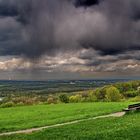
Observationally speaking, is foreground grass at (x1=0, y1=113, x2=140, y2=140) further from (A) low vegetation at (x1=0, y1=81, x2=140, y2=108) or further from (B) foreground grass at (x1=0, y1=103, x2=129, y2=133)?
(A) low vegetation at (x1=0, y1=81, x2=140, y2=108)

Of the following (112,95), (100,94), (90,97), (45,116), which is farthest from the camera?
(100,94)

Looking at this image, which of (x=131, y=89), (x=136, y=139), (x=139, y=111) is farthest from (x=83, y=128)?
(x=131, y=89)

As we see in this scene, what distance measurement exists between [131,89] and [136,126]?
456 ft

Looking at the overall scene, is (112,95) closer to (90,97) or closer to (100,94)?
(90,97)

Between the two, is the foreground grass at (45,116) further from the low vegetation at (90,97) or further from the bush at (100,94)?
the bush at (100,94)

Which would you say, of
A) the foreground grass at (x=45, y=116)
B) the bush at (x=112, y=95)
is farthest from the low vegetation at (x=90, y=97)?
the foreground grass at (x=45, y=116)

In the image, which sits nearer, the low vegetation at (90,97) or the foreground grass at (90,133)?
the foreground grass at (90,133)

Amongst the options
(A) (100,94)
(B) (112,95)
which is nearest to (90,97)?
(B) (112,95)

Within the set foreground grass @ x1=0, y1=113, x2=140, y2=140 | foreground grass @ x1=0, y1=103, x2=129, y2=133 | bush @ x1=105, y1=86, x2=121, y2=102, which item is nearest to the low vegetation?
bush @ x1=105, y1=86, x2=121, y2=102

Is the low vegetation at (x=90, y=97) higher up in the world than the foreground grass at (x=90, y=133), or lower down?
lower down

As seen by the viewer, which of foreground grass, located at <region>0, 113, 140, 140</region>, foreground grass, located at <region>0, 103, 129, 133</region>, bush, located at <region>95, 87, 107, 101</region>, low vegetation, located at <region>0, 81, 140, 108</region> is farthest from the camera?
bush, located at <region>95, 87, 107, 101</region>

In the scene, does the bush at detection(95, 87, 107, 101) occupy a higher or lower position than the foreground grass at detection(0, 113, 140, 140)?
lower

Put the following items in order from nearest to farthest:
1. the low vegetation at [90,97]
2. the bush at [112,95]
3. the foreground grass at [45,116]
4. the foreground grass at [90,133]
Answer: the foreground grass at [90,133] < the foreground grass at [45,116] < the low vegetation at [90,97] < the bush at [112,95]

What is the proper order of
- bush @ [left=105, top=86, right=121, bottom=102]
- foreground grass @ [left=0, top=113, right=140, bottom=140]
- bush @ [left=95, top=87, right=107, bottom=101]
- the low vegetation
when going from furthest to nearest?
1. bush @ [left=95, top=87, right=107, bottom=101]
2. bush @ [left=105, top=86, right=121, bottom=102]
3. the low vegetation
4. foreground grass @ [left=0, top=113, right=140, bottom=140]
